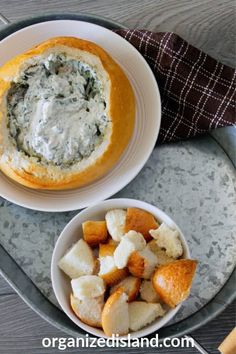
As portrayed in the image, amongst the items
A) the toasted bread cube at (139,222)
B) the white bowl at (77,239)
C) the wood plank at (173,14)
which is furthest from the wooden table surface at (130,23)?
the toasted bread cube at (139,222)

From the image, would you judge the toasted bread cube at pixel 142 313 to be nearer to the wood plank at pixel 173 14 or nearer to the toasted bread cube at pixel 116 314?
the toasted bread cube at pixel 116 314

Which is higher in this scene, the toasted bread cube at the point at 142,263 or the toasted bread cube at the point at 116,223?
the toasted bread cube at the point at 116,223

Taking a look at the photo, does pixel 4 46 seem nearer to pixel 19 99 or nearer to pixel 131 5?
pixel 19 99

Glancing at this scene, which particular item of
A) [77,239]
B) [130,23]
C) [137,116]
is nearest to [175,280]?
[77,239]

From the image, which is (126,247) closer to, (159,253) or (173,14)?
(159,253)

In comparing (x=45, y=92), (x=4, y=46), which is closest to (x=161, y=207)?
(x=45, y=92)

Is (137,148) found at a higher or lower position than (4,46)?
lower

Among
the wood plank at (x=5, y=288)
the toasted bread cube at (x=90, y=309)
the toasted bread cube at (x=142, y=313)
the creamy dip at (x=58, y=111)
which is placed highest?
the creamy dip at (x=58, y=111)

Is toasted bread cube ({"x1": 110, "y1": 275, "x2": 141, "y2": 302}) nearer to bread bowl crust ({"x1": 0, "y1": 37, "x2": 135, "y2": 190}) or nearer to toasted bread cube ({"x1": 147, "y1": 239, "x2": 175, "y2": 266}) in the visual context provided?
toasted bread cube ({"x1": 147, "y1": 239, "x2": 175, "y2": 266})
